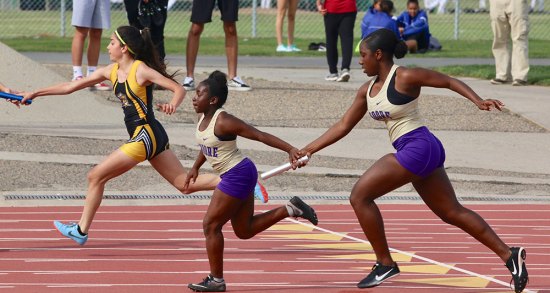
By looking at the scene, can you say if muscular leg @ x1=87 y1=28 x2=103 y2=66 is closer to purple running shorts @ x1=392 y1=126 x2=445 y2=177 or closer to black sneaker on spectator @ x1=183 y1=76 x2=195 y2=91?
black sneaker on spectator @ x1=183 y1=76 x2=195 y2=91

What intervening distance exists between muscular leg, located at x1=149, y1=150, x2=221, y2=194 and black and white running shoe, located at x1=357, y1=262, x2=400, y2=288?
1650mm

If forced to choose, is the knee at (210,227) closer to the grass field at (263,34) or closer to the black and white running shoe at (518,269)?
the black and white running shoe at (518,269)

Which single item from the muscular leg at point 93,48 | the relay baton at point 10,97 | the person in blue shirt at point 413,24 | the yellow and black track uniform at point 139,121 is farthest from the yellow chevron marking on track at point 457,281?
the person in blue shirt at point 413,24

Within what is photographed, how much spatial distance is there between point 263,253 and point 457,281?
1554 mm

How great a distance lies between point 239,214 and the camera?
845 centimetres

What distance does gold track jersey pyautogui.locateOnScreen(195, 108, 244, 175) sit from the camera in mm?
8266

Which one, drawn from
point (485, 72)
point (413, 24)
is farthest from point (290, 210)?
point (413, 24)

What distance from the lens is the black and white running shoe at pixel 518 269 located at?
7906mm

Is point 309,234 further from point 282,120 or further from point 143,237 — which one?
point 282,120

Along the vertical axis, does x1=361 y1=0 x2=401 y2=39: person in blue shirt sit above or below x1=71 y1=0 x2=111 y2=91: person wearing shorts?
below

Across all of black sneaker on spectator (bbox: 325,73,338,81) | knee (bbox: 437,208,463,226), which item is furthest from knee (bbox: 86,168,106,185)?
black sneaker on spectator (bbox: 325,73,338,81)

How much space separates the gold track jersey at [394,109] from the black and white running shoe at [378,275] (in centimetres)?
80

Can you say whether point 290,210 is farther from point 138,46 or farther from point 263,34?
point 263,34

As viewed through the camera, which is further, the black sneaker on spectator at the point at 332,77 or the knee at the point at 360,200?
the black sneaker on spectator at the point at 332,77
